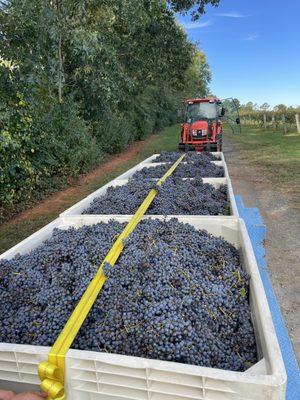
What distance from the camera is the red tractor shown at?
11.4 m

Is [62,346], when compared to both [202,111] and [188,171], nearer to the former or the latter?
[188,171]

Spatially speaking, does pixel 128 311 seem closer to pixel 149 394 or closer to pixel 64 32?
pixel 149 394

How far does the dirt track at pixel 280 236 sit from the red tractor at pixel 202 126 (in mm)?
1609

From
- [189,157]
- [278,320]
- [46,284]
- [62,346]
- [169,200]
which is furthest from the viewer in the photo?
[189,157]

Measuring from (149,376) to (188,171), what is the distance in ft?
13.1

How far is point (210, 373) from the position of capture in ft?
3.97

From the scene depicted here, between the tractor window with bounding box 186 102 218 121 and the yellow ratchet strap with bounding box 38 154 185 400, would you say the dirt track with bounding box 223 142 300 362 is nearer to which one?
the yellow ratchet strap with bounding box 38 154 185 400

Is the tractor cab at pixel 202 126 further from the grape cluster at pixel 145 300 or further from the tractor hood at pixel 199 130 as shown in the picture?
the grape cluster at pixel 145 300

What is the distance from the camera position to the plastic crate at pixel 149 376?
3.92 feet

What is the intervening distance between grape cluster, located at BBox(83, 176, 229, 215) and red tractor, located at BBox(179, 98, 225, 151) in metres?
7.31

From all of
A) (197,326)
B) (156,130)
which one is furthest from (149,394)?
(156,130)

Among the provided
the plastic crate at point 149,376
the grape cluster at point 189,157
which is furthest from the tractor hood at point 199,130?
the plastic crate at point 149,376

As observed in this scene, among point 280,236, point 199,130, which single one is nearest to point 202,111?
point 199,130

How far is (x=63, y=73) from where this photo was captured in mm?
8414
